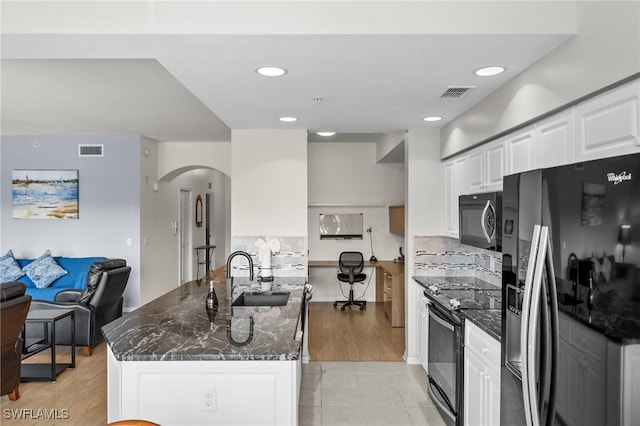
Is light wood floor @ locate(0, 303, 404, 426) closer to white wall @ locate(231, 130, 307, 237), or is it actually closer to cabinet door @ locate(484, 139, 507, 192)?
white wall @ locate(231, 130, 307, 237)

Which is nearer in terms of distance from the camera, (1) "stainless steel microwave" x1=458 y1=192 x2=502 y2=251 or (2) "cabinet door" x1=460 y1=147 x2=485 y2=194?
(1) "stainless steel microwave" x1=458 y1=192 x2=502 y2=251

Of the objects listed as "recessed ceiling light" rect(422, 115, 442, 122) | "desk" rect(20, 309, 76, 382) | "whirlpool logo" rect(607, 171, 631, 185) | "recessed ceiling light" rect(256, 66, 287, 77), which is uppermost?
"recessed ceiling light" rect(422, 115, 442, 122)

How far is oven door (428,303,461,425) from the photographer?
2.89 m

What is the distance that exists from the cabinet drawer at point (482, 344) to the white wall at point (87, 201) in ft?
17.4

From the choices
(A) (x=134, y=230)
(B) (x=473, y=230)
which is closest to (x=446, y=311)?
(B) (x=473, y=230)

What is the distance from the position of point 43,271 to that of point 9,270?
0.51m

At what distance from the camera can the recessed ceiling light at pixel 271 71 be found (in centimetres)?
246

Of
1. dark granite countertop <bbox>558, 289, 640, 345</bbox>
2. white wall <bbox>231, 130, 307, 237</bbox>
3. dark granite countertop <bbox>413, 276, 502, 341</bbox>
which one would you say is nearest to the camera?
dark granite countertop <bbox>558, 289, 640, 345</bbox>

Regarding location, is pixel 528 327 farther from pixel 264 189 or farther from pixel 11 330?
pixel 11 330

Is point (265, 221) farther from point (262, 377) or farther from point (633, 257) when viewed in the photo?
point (633, 257)

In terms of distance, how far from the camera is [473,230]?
126 inches

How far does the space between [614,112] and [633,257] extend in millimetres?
807

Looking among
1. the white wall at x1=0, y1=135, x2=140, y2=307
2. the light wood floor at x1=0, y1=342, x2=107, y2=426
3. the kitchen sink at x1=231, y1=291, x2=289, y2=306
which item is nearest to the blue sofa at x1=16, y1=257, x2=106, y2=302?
the white wall at x1=0, y1=135, x2=140, y2=307

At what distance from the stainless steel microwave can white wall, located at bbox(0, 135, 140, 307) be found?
16.4ft
